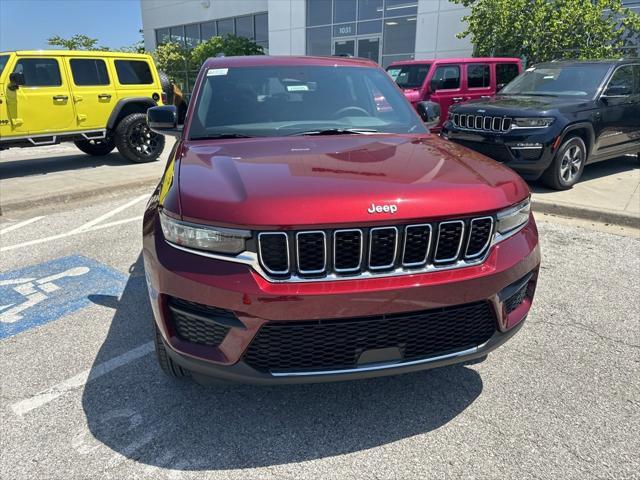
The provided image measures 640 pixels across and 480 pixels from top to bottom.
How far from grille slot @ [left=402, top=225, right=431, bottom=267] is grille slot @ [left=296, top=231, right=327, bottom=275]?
35 centimetres

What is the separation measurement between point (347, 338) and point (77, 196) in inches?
242

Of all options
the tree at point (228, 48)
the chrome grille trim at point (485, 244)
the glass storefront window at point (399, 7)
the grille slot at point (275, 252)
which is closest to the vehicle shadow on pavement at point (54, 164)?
the grille slot at point (275, 252)

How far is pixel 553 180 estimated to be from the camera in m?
6.74

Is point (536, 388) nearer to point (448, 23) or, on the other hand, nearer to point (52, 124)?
point (52, 124)

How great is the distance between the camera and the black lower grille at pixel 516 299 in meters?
2.21

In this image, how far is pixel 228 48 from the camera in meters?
21.2

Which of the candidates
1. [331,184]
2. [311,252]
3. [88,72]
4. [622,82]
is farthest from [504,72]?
[311,252]

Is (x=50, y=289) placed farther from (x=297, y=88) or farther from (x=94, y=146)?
(x=94, y=146)

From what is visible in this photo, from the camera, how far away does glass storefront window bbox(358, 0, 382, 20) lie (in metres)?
18.8

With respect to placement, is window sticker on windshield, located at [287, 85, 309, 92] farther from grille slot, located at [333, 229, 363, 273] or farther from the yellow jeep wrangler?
the yellow jeep wrangler

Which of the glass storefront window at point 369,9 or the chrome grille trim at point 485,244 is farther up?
the glass storefront window at point 369,9

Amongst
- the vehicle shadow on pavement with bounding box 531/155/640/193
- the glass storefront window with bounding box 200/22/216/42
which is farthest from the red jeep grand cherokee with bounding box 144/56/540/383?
the glass storefront window with bounding box 200/22/216/42

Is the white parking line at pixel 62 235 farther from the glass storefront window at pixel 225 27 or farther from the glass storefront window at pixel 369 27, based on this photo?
the glass storefront window at pixel 225 27

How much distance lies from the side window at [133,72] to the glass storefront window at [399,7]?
1179cm
